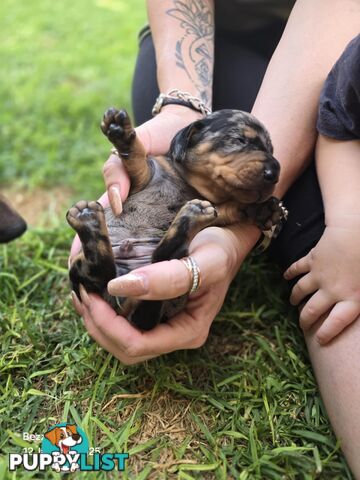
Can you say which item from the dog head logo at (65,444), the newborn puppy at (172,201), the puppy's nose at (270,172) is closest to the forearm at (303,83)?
the newborn puppy at (172,201)

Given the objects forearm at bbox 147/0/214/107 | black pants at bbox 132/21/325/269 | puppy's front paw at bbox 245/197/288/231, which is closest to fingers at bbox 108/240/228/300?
puppy's front paw at bbox 245/197/288/231

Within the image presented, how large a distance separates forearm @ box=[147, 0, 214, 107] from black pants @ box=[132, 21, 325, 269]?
0.18m

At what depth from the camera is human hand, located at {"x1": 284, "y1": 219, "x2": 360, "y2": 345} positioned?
2.11 meters

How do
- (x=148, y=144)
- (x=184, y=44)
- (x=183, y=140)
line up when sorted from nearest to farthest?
(x=183, y=140) < (x=148, y=144) < (x=184, y=44)

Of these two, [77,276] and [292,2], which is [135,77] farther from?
[77,276]

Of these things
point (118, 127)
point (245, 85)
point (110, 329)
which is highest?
point (118, 127)

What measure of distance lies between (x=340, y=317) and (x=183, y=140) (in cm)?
97

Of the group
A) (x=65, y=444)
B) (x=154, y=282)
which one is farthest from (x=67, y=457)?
(x=154, y=282)

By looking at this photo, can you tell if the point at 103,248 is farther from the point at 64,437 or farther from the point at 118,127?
the point at 64,437

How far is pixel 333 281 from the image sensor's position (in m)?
2.16

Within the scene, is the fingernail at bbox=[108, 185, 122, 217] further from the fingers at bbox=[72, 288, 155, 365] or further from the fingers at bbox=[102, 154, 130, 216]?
the fingers at bbox=[72, 288, 155, 365]

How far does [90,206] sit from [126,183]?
27 cm

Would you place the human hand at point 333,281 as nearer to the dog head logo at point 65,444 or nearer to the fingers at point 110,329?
the fingers at point 110,329

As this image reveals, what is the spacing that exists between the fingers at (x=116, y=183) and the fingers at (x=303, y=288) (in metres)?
0.83
